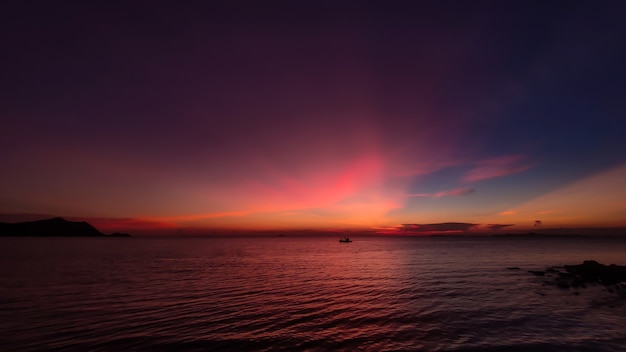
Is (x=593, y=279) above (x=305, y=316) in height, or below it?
below

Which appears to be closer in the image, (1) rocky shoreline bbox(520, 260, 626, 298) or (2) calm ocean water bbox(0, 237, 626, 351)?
(2) calm ocean water bbox(0, 237, 626, 351)

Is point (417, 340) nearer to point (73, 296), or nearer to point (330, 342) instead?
point (330, 342)

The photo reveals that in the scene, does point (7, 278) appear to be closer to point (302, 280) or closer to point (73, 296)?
point (73, 296)

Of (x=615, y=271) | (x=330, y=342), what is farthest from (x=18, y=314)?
(x=615, y=271)

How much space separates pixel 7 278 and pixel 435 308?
187 feet

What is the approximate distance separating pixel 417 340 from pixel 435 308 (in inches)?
379

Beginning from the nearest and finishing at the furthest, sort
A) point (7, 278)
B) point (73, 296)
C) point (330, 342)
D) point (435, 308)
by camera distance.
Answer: point (330, 342)
point (435, 308)
point (73, 296)
point (7, 278)

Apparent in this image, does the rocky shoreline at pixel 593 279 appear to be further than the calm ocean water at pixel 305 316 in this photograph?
Yes

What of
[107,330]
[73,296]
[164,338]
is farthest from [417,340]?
[73,296]

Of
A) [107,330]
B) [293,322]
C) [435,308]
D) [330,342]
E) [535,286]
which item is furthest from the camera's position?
[535,286]

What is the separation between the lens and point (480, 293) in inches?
1395

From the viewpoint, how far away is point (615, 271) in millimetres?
47562

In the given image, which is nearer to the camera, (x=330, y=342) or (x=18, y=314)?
(x=330, y=342)

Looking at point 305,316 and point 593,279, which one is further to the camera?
point 593,279
